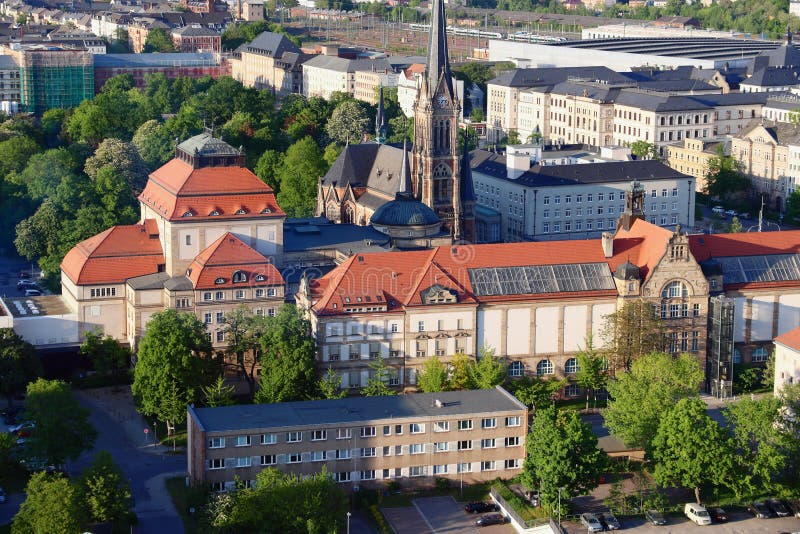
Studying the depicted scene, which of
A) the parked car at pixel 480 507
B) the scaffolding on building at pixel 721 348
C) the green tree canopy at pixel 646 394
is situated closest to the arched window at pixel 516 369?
the green tree canopy at pixel 646 394

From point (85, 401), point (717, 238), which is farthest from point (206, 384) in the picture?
point (717, 238)

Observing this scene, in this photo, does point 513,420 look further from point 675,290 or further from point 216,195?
point 216,195

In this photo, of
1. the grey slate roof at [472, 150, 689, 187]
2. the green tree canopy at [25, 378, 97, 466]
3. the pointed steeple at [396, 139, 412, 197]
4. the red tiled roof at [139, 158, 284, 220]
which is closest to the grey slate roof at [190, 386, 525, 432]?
the green tree canopy at [25, 378, 97, 466]

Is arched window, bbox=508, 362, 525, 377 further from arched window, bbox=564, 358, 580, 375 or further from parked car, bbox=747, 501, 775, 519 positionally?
parked car, bbox=747, 501, 775, 519

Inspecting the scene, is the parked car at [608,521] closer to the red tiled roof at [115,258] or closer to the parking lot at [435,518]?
the parking lot at [435,518]

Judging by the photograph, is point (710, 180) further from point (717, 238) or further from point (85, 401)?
point (85, 401)

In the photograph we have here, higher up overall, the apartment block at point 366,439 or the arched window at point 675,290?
the arched window at point 675,290
